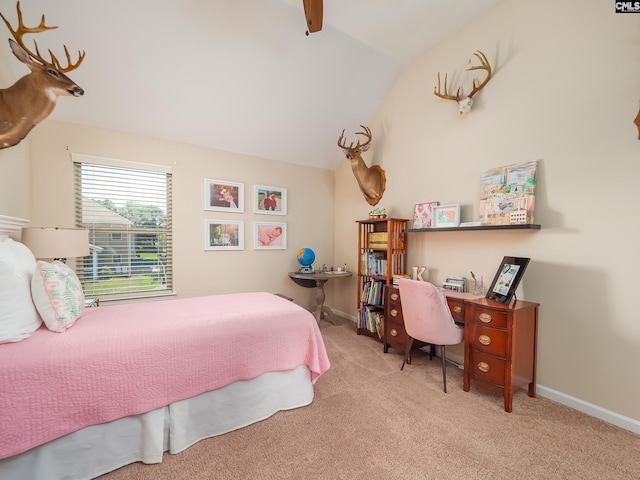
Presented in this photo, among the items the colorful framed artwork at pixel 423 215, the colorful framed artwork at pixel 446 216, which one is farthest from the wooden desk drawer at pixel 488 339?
the colorful framed artwork at pixel 423 215

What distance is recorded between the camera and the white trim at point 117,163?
284 cm

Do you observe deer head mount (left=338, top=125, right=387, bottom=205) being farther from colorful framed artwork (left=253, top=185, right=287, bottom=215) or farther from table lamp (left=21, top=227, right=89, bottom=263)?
table lamp (left=21, top=227, right=89, bottom=263)

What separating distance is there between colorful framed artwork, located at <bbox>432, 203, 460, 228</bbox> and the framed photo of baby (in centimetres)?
212

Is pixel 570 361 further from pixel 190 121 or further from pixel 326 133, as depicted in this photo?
pixel 190 121

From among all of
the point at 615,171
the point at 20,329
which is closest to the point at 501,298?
the point at 615,171

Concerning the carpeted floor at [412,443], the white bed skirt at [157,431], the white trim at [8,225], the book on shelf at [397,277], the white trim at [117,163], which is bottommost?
the carpeted floor at [412,443]

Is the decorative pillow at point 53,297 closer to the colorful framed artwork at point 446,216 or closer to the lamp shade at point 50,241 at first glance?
the lamp shade at point 50,241

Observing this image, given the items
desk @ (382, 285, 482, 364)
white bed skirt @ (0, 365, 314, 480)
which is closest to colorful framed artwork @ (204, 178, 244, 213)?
desk @ (382, 285, 482, 364)

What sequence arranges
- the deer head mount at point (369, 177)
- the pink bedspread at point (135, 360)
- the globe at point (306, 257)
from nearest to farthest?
the pink bedspread at point (135, 360), the deer head mount at point (369, 177), the globe at point (306, 257)

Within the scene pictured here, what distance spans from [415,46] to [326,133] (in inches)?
56.9

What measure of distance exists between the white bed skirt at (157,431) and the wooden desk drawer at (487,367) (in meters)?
1.37

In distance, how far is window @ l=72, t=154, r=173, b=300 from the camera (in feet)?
9.64

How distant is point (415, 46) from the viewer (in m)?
3.12

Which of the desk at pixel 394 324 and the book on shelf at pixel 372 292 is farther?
the book on shelf at pixel 372 292
